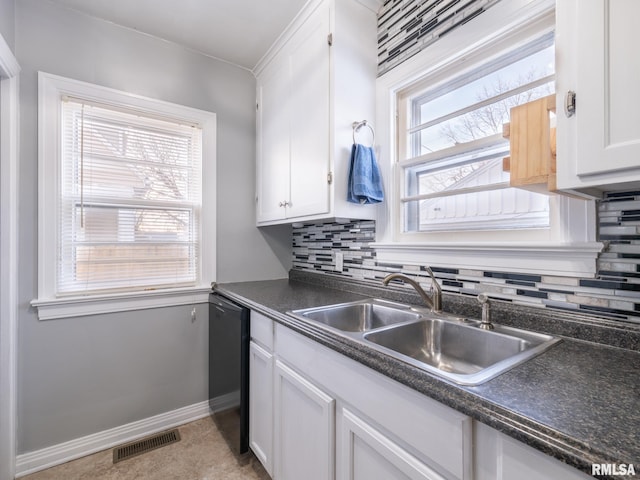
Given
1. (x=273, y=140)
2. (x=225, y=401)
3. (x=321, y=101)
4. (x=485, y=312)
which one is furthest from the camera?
(x=273, y=140)

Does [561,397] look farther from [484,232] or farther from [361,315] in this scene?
[361,315]

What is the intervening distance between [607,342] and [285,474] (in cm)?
129

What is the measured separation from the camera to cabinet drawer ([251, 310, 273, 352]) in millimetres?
1373

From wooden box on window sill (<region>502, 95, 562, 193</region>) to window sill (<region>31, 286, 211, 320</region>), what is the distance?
192cm

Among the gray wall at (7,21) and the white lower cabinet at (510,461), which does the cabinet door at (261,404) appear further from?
the gray wall at (7,21)

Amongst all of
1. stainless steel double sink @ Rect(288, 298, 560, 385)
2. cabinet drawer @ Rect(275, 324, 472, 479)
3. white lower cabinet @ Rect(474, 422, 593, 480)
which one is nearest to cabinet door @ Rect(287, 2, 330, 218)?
stainless steel double sink @ Rect(288, 298, 560, 385)

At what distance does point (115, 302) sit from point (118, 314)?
3.1 inches

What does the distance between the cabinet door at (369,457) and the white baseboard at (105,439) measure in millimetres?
984

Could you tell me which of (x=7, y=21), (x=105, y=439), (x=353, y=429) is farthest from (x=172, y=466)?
(x=7, y=21)

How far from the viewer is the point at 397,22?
1.59 m

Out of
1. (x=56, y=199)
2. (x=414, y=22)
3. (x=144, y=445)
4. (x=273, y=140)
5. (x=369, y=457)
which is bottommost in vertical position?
(x=144, y=445)

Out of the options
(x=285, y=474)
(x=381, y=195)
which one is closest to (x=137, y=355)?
(x=285, y=474)

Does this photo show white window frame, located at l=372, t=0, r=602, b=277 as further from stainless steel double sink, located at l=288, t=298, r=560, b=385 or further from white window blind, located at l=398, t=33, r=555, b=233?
stainless steel double sink, located at l=288, t=298, r=560, b=385

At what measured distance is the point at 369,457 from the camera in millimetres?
869
